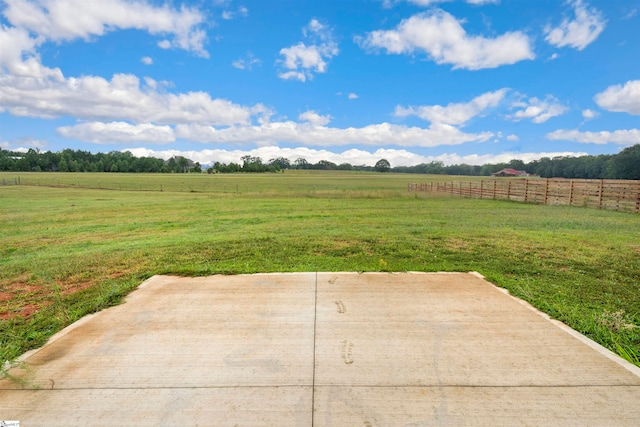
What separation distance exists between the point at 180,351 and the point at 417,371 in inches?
70.9

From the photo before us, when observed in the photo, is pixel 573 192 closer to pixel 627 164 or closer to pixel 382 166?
pixel 627 164

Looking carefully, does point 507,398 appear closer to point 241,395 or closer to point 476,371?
point 476,371

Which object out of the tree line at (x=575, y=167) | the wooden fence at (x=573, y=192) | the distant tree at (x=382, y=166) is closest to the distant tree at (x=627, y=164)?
the tree line at (x=575, y=167)

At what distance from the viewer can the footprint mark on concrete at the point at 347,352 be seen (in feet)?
8.00

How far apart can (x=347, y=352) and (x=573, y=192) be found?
20428mm

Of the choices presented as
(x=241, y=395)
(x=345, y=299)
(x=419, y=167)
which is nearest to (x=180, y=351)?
(x=241, y=395)

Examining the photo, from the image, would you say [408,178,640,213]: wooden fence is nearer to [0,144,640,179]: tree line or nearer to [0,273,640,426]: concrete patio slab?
[0,273,640,426]: concrete patio slab

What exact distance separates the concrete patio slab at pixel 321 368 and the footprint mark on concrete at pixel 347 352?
1 centimetres

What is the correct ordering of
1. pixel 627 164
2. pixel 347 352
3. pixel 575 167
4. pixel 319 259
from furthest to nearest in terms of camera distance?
pixel 575 167, pixel 627 164, pixel 319 259, pixel 347 352

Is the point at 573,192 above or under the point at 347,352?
above

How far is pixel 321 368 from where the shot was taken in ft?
7.67

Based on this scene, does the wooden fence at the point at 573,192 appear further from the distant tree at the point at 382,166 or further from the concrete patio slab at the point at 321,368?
the distant tree at the point at 382,166

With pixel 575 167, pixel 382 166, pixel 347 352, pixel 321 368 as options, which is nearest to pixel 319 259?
pixel 347 352

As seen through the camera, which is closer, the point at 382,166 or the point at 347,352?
the point at 347,352
